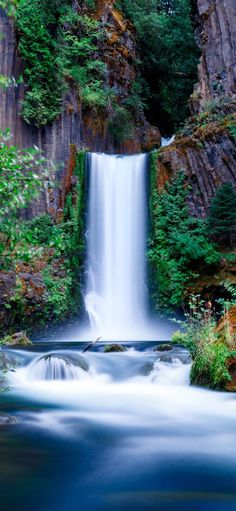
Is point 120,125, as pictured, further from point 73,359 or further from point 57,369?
point 57,369

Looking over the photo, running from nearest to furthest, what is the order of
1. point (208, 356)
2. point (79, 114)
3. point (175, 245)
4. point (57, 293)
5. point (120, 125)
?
1. point (208, 356)
2. point (57, 293)
3. point (175, 245)
4. point (79, 114)
5. point (120, 125)

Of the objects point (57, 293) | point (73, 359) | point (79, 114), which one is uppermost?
point (79, 114)

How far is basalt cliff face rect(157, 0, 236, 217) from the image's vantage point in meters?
17.0

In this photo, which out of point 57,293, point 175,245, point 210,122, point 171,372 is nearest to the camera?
point 171,372

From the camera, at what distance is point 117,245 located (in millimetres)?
17453

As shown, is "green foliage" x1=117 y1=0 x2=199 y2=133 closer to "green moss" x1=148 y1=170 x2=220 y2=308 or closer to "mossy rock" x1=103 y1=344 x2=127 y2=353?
"green moss" x1=148 y1=170 x2=220 y2=308

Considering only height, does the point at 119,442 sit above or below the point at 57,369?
below

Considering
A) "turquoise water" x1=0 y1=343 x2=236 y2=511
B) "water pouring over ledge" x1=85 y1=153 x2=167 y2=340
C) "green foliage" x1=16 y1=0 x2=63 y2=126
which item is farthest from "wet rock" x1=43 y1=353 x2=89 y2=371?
"green foliage" x1=16 y1=0 x2=63 y2=126

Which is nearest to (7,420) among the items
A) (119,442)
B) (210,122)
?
(119,442)

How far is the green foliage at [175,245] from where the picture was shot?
15.9 m

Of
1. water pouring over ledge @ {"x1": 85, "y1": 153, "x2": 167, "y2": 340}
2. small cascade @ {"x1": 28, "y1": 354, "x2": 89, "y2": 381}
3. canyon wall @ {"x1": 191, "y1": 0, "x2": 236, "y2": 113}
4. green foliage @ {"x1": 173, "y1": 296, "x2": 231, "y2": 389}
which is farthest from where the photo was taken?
canyon wall @ {"x1": 191, "y1": 0, "x2": 236, "y2": 113}

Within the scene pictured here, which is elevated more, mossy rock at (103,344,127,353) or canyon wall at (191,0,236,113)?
canyon wall at (191,0,236,113)

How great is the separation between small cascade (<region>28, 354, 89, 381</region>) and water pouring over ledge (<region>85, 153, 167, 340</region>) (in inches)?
236

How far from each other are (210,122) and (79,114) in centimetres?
593
